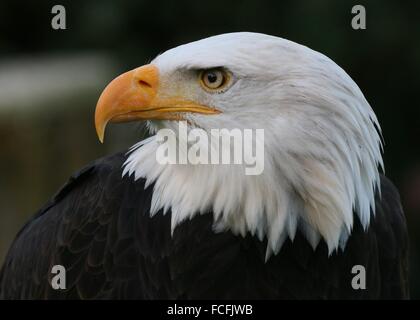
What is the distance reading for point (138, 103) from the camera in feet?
13.2

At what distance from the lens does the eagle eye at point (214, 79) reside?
13.1ft

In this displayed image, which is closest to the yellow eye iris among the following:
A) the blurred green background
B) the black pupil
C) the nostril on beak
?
A: the black pupil

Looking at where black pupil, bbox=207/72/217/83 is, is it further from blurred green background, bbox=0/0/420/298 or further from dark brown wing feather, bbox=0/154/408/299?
blurred green background, bbox=0/0/420/298

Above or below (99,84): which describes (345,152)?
below

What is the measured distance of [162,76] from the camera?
13.4ft

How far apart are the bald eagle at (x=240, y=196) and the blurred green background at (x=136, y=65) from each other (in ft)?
10.3

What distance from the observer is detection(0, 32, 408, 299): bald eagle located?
3965mm

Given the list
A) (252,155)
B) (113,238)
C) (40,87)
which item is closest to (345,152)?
(252,155)

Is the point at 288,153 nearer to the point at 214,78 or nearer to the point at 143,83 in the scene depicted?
the point at 214,78

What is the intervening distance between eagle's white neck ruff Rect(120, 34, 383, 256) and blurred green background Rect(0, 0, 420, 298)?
3469 mm

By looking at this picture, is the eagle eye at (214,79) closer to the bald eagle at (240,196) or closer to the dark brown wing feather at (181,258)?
the bald eagle at (240,196)

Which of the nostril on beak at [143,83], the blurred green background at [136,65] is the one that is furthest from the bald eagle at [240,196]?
the blurred green background at [136,65]

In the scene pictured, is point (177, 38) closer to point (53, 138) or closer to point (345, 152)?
point (53, 138)
